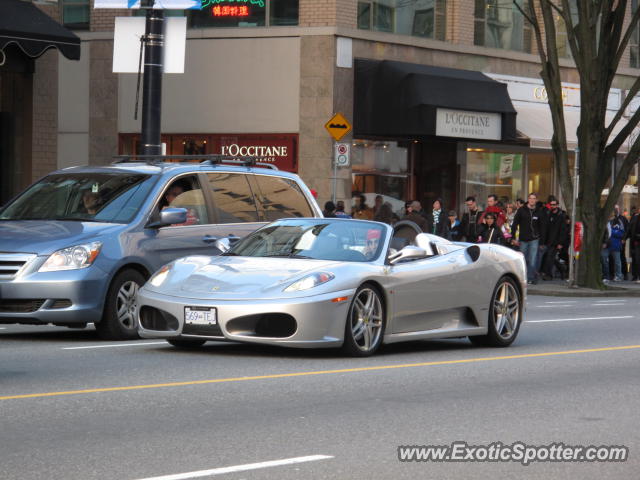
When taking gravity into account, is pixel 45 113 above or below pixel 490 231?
above

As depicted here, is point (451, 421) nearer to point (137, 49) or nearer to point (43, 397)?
point (43, 397)

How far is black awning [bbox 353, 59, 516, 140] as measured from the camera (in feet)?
103

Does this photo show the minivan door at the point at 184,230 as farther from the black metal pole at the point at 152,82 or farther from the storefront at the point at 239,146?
the storefront at the point at 239,146

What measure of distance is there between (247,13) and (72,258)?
20430 millimetres

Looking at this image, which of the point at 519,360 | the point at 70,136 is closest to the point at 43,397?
the point at 519,360

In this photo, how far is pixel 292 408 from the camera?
867cm

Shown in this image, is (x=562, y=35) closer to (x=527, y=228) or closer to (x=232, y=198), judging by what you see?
(x=527, y=228)

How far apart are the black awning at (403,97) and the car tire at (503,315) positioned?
58.4 feet

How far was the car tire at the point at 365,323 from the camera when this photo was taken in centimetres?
1151

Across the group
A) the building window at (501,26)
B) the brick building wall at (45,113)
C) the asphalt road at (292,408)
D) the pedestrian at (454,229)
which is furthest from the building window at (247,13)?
the asphalt road at (292,408)

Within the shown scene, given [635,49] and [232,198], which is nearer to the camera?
[232,198]

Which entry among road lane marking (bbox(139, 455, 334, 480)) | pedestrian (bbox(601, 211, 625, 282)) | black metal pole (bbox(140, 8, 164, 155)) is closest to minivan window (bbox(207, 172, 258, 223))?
black metal pole (bbox(140, 8, 164, 155))

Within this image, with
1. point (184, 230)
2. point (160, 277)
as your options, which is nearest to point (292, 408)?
point (160, 277)

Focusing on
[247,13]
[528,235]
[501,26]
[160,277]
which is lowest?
[528,235]
